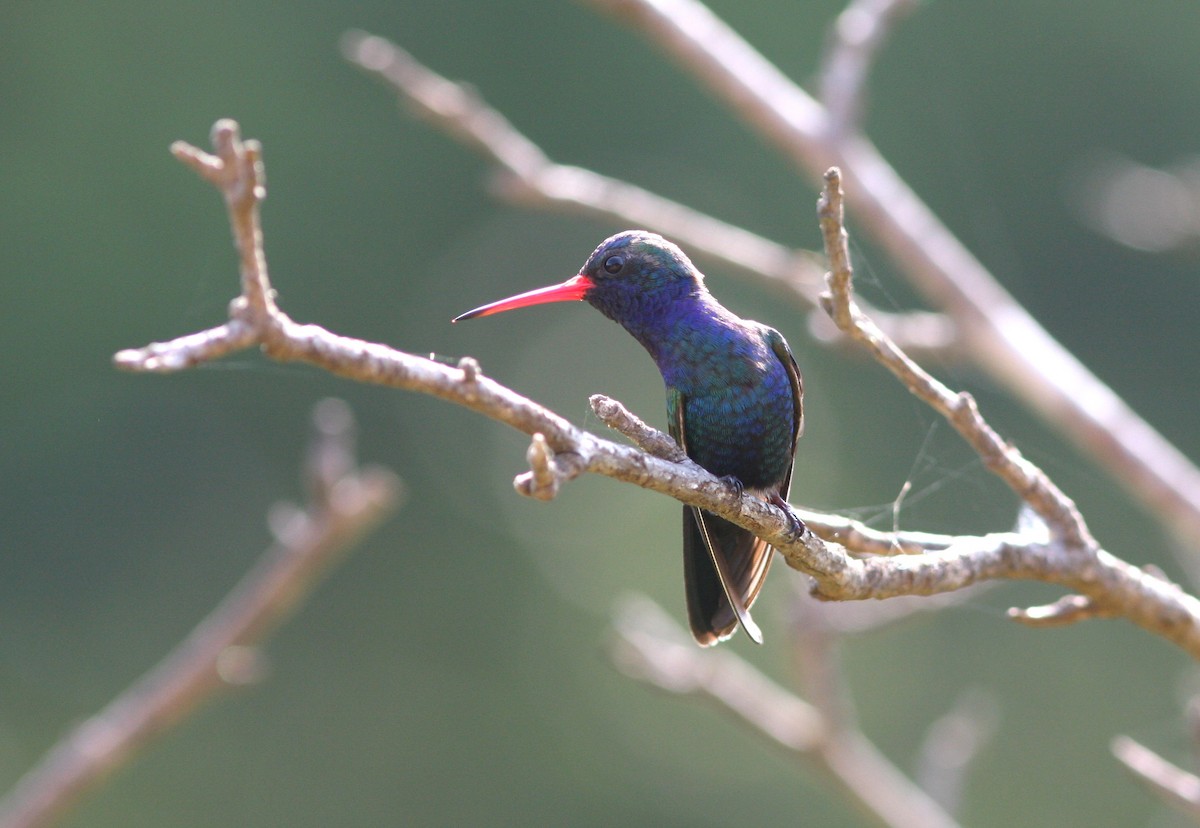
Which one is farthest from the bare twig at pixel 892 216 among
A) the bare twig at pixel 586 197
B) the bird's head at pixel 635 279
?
the bird's head at pixel 635 279

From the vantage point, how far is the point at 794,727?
14.8 feet

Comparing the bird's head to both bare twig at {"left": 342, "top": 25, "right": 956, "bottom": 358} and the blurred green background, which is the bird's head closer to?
bare twig at {"left": 342, "top": 25, "right": 956, "bottom": 358}

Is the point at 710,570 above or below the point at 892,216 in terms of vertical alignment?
below

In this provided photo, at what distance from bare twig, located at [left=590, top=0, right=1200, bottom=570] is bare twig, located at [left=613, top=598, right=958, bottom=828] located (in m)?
1.23

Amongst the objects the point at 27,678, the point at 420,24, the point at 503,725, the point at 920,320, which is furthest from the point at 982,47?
the point at 920,320

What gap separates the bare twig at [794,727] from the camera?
14.4ft

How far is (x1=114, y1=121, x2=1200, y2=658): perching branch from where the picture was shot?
187cm

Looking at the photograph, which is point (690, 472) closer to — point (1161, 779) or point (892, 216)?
point (1161, 779)

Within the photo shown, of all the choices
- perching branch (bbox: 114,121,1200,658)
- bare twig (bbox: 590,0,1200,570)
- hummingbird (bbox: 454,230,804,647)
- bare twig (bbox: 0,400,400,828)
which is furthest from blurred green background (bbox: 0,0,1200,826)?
perching branch (bbox: 114,121,1200,658)

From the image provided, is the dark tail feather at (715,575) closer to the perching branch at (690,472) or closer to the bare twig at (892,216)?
the perching branch at (690,472)

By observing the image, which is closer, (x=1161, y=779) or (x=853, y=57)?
(x=1161, y=779)

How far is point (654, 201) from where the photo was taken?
5.05 metres

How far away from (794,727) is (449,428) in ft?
47.0

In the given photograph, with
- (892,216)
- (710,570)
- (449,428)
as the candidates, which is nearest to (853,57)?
(892,216)
